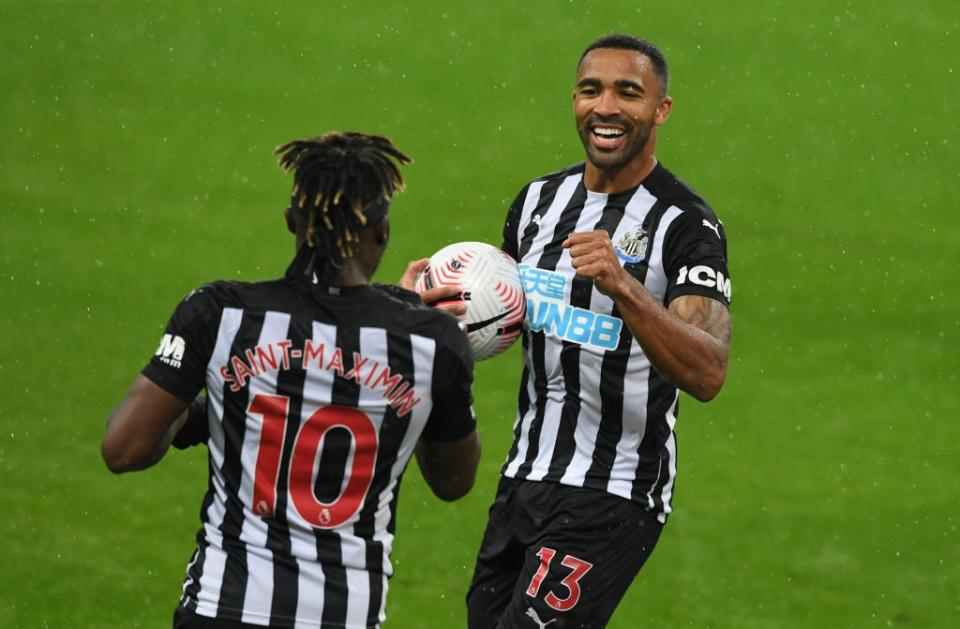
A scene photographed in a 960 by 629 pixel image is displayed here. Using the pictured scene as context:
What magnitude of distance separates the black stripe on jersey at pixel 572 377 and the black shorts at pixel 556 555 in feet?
0.28

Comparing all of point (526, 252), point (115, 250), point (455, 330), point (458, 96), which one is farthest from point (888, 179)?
point (455, 330)

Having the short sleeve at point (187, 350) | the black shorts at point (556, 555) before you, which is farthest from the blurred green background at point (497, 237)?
the short sleeve at point (187, 350)

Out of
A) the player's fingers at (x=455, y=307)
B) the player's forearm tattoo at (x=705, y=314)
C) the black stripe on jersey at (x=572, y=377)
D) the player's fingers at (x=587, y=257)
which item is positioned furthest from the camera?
the black stripe on jersey at (x=572, y=377)

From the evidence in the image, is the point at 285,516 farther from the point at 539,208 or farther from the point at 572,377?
the point at 539,208

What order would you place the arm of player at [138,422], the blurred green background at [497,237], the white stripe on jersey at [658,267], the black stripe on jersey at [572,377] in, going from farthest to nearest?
1. the blurred green background at [497,237]
2. the black stripe on jersey at [572,377]
3. the white stripe on jersey at [658,267]
4. the arm of player at [138,422]

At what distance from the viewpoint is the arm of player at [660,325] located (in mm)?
4641

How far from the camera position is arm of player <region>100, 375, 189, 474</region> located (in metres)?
3.72

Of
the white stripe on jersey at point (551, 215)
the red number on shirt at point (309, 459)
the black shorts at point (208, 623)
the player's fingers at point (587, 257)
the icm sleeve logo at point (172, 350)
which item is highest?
the white stripe on jersey at point (551, 215)

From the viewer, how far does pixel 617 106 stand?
17.0 feet

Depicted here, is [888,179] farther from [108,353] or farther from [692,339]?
[692,339]

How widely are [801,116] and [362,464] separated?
8.37 metres

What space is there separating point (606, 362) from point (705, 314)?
44cm

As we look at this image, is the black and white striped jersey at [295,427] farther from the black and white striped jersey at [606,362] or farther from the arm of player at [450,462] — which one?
the black and white striped jersey at [606,362]

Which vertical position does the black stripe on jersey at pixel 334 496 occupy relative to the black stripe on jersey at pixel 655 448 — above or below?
below
